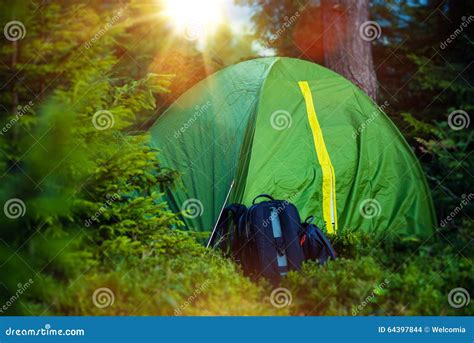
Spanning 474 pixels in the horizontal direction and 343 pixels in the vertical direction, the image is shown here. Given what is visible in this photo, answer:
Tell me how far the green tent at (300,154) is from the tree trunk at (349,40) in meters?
1.15

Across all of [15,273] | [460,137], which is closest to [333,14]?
[460,137]

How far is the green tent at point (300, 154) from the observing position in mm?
5000

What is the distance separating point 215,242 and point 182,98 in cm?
207

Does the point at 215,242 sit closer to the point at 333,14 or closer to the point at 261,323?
the point at 261,323

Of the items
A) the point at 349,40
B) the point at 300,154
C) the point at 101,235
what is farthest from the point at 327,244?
the point at 349,40

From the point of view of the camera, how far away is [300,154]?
5.14 meters

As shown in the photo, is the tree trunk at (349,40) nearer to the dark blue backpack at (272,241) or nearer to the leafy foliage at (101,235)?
the dark blue backpack at (272,241)

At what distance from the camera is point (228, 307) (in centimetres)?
321

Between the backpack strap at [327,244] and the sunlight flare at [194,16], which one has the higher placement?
the sunlight flare at [194,16]

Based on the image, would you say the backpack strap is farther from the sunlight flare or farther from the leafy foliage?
the sunlight flare

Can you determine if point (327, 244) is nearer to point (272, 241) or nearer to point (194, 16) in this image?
point (272, 241)

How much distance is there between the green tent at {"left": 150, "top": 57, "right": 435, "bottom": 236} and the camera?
500 cm

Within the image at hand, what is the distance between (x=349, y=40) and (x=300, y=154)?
2378 millimetres

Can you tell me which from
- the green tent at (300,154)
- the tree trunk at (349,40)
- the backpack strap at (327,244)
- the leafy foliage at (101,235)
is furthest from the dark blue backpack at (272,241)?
the tree trunk at (349,40)
